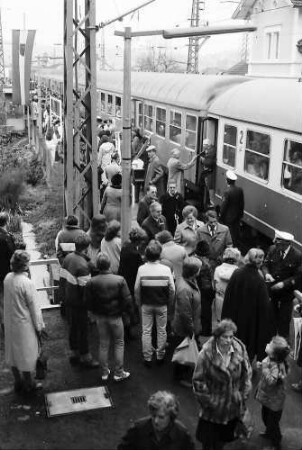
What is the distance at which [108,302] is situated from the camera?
20.3 ft

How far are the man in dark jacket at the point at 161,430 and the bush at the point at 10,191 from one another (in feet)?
44.3

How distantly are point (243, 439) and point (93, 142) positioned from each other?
5.56 metres

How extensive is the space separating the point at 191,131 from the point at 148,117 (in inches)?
180

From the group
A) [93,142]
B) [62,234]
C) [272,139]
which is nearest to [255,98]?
[272,139]

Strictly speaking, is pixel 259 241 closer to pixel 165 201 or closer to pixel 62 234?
pixel 165 201

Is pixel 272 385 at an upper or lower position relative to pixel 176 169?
lower

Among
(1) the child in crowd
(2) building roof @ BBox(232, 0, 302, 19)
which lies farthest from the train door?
(2) building roof @ BBox(232, 0, 302, 19)

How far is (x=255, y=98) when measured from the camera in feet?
36.8

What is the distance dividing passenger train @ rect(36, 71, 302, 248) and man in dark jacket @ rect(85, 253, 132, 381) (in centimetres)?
398

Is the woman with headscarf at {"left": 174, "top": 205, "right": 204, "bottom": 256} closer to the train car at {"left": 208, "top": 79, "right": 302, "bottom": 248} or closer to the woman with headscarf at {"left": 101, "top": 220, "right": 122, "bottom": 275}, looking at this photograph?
the woman with headscarf at {"left": 101, "top": 220, "right": 122, "bottom": 275}

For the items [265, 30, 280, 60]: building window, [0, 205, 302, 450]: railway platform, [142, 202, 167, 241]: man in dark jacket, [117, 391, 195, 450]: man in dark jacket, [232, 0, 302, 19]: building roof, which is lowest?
[0, 205, 302, 450]: railway platform

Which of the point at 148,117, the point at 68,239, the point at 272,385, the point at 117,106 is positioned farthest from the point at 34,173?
the point at 272,385

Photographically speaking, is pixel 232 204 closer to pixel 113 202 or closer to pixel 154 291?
pixel 113 202

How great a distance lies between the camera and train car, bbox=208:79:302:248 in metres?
9.51
